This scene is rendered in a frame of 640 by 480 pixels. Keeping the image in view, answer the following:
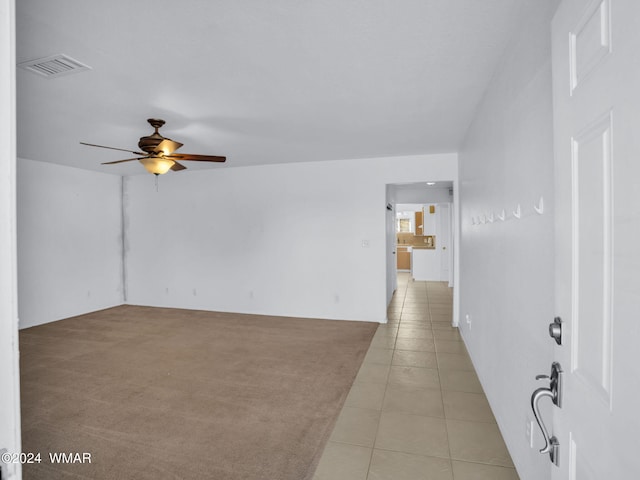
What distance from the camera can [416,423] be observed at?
8.12ft

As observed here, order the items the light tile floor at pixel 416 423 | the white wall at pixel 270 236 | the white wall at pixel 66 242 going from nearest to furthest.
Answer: the light tile floor at pixel 416 423 < the white wall at pixel 66 242 < the white wall at pixel 270 236

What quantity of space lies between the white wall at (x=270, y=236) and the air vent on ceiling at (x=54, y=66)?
3490mm

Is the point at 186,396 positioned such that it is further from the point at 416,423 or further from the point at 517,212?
the point at 517,212

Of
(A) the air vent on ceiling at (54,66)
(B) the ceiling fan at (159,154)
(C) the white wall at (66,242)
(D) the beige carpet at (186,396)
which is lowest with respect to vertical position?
(D) the beige carpet at (186,396)

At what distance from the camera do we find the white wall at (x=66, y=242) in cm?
507

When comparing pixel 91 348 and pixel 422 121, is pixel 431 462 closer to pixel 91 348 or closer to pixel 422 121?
pixel 422 121

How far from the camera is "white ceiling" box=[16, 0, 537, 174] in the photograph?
1793 millimetres

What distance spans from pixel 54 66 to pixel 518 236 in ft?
10.4

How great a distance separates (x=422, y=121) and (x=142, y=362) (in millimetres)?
3970

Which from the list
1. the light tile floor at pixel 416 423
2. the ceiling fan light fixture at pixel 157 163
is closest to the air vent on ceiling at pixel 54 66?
the ceiling fan light fixture at pixel 157 163

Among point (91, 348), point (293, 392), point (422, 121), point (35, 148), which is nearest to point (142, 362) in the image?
point (91, 348)

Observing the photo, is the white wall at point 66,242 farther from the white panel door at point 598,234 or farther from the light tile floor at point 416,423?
the white panel door at point 598,234

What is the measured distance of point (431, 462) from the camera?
2055 mm

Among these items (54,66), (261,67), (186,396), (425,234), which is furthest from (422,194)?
(54,66)
